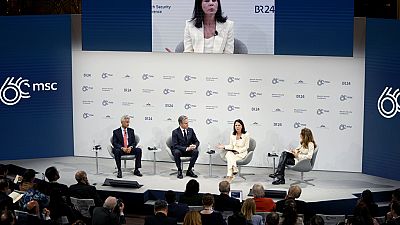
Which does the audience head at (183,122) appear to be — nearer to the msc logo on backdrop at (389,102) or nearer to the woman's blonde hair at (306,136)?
the woman's blonde hair at (306,136)

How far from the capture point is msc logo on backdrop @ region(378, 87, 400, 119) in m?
12.8

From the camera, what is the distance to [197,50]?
44.7 feet

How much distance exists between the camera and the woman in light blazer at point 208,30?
44.1 ft

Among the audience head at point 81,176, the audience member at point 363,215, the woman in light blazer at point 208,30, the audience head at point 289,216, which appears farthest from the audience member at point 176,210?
the woman in light blazer at point 208,30

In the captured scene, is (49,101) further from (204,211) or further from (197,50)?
(204,211)

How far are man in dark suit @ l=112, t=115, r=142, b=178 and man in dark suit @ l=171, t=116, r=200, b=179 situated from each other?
0.60m

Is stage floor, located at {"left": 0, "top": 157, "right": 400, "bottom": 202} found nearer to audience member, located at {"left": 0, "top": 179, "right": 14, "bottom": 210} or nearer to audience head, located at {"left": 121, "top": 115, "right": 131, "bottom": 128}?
audience head, located at {"left": 121, "top": 115, "right": 131, "bottom": 128}

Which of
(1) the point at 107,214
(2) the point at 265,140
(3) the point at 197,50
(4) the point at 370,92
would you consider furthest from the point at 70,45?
(1) the point at 107,214

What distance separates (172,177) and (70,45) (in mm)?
3069

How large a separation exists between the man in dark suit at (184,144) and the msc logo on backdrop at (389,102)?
289 centimetres

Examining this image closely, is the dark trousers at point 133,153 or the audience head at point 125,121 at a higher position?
the audience head at point 125,121

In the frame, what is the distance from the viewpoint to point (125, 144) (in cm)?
1358

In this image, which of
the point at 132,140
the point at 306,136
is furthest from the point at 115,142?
the point at 306,136

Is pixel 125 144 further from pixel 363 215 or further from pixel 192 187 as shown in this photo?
pixel 363 215
